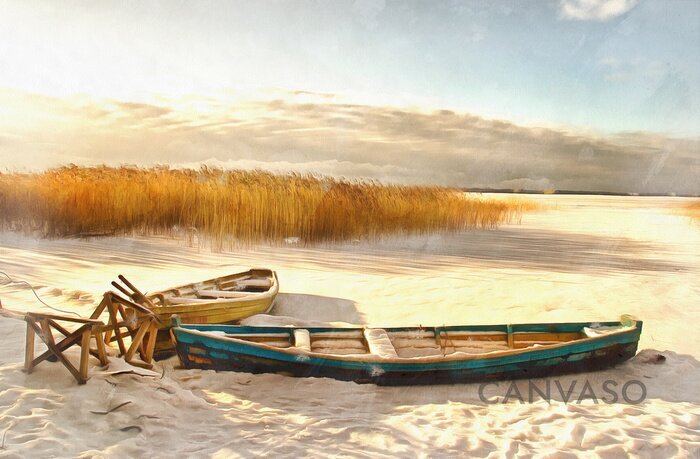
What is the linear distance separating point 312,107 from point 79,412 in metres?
6.68

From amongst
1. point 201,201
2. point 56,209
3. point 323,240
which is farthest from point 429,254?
point 56,209

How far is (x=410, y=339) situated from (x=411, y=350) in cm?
7

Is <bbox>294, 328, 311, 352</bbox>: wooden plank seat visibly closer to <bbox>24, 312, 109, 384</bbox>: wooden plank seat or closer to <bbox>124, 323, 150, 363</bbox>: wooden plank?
<bbox>124, 323, 150, 363</bbox>: wooden plank

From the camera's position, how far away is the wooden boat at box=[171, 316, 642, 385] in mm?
2885

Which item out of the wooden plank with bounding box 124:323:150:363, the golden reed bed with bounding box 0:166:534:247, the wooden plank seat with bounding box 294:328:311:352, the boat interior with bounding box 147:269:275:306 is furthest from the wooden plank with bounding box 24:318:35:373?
the golden reed bed with bounding box 0:166:534:247

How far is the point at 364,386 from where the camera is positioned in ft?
9.52

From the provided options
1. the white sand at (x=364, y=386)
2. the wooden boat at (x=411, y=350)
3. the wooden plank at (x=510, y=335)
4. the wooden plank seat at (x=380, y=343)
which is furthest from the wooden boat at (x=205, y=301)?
the wooden plank at (x=510, y=335)

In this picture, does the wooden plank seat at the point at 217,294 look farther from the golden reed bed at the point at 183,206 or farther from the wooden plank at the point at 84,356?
the golden reed bed at the point at 183,206

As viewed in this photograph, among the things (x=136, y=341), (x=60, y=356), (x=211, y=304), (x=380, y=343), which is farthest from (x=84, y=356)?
(x=380, y=343)

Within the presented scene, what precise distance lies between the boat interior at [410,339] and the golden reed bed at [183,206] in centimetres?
407

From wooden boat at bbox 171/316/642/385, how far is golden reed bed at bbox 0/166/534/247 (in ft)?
13.6

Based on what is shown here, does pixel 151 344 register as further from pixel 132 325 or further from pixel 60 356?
pixel 60 356

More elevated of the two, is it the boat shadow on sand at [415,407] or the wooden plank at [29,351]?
the wooden plank at [29,351]

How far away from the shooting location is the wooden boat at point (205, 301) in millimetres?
3324
